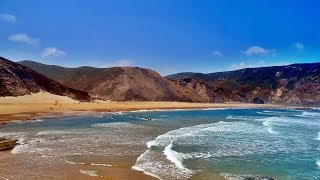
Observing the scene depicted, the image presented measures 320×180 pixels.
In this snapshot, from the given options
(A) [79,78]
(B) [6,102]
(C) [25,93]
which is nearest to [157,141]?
(B) [6,102]

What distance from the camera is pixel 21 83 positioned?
76438 mm

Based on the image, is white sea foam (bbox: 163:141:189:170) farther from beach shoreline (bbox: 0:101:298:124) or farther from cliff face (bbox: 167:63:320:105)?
cliff face (bbox: 167:63:320:105)

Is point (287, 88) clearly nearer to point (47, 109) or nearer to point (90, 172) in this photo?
point (47, 109)

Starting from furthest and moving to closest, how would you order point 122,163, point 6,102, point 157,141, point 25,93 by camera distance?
point 25,93
point 6,102
point 157,141
point 122,163

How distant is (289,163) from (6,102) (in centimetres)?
5542

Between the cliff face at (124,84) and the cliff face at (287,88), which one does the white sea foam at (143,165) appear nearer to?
the cliff face at (124,84)

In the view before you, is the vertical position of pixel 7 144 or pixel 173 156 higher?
pixel 7 144

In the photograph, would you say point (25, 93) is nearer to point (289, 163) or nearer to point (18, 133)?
point (18, 133)

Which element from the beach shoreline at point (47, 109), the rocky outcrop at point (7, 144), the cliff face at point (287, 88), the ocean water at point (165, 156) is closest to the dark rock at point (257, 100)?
the cliff face at point (287, 88)

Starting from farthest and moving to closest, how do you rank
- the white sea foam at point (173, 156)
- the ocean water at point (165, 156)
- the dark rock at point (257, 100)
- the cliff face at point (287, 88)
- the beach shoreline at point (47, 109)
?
the dark rock at point (257, 100)
the cliff face at point (287, 88)
the beach shoreline at point (47, 109)
the white sea foam at point (173, 156)
the ocean water at point (165, 156)

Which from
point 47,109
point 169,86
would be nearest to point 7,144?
point 47,109

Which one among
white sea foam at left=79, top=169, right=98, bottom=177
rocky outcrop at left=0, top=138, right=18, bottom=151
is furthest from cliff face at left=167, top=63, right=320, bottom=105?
white sea foam at left=79, top=169, right=98, bottom=177

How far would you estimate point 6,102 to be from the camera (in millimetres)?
65812

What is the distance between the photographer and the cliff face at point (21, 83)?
72.4 meters
